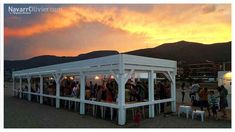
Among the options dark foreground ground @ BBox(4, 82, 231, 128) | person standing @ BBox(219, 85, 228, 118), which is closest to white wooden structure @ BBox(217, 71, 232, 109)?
person standing @ BBox(219, 85, 228, 118)

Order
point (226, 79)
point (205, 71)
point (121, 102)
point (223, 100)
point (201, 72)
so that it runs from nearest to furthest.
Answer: point (121, 102)
point (223, 100)
point (226, 79)
point (205, 71)
point (201, 72)

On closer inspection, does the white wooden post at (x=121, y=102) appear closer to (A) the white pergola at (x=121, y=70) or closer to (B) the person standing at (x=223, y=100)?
(A) the white pergola at (x=121, y=70)

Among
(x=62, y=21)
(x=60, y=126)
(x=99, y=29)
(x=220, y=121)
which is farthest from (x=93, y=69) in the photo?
(x=99, y=29)

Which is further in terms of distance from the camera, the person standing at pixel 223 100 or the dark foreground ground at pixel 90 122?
the person standing at pixel 223 100

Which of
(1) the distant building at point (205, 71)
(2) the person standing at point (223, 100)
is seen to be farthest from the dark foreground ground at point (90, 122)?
(1) the distant building at point (205, 71)

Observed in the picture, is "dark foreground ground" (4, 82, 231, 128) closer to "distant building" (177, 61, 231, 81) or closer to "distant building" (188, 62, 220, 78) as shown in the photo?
"distant building" (177, 61, 231, 81)

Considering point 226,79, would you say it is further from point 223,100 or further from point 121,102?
point 121,102

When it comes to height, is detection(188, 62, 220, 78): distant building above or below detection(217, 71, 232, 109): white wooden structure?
above

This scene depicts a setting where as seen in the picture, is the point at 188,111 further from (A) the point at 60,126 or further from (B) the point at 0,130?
(B) the point at 0,130

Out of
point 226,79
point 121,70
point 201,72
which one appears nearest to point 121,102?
point 121,70

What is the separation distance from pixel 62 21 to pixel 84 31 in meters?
3.37

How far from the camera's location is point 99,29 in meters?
19.0

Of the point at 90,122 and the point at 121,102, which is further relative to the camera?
the point at 90,122

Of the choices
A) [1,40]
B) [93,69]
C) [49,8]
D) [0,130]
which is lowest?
[0,130]
